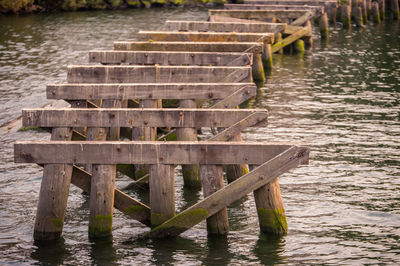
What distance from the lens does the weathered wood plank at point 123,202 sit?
34.7 feet

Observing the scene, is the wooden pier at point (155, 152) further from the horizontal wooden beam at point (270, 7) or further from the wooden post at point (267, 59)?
the horizontal wooden beam at point (270, 7)

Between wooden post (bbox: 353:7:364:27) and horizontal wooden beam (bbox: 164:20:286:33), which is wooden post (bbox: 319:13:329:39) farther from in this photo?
horizontal wooden beam (bbox: 164:20:286:33)

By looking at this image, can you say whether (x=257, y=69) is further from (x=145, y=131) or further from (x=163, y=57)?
(x=145, y=131)

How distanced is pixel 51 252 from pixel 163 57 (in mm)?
7213

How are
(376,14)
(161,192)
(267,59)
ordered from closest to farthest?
(161,192), (267,59), (376,14)

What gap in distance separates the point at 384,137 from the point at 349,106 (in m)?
3.35

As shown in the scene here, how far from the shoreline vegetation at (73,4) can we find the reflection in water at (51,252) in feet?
122

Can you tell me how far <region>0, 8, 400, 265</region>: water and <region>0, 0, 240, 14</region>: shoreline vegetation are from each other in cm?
1714

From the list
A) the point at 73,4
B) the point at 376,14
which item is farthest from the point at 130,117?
the point at 73,4

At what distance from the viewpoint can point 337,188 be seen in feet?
43.8

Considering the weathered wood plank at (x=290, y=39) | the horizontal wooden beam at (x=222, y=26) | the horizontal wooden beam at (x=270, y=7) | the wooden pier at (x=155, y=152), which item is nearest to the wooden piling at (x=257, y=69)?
the horizontal wooden beam at (x=222, y=26)

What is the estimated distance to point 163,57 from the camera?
54.4ft

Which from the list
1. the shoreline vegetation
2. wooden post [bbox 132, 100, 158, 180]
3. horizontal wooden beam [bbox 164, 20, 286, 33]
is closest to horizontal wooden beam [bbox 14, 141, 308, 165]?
wooden post [bbox 132, 100, 158, 180]

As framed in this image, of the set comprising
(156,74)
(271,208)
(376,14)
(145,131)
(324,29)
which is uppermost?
(156,74)
